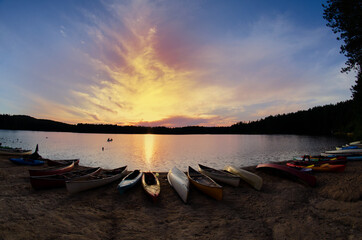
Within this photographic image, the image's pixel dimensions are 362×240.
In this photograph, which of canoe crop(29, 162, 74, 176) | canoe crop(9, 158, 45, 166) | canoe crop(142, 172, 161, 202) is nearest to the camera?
canoe crop(142, 172, 161, 202)

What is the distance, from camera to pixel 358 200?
825cm

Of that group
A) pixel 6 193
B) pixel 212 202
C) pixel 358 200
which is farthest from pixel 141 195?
pixel 358 200

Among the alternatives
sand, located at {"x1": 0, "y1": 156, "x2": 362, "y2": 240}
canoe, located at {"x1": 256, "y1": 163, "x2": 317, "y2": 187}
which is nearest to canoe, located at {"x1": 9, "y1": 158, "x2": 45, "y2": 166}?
sand, located at {"x1": 0, "y1": 156, "x2": 362, "y2": 240}

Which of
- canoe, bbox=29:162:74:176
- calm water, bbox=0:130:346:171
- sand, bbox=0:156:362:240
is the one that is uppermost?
canoe, bbox=29:162:74:176

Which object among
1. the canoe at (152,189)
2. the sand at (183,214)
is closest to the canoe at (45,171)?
the sand at (183,214)

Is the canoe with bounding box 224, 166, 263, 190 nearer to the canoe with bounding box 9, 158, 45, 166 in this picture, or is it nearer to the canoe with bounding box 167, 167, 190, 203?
the canoe with bounding box 167, 167, 190, 203

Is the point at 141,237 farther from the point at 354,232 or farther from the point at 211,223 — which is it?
the point at 354,232

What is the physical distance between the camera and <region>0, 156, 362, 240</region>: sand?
6406mm

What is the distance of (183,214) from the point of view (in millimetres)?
8352

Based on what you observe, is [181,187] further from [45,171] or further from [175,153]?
[175,153]

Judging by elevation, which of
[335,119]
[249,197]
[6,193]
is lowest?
[249,197]

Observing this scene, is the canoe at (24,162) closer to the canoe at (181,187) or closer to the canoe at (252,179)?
the canoe at (181,187)

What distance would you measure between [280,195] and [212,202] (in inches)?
175

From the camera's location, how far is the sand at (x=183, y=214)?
6.41m
